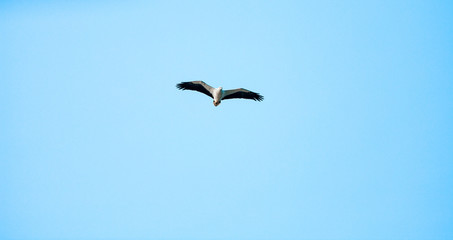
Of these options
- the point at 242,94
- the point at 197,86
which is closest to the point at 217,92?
the point at 197,86

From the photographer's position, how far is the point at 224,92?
2759cm

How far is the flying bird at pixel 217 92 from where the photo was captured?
2711 cm

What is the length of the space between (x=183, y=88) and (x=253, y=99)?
4638 millimetres

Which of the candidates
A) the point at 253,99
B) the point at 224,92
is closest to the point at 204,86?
the point at 224,92

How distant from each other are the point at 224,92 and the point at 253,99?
2.12 meters

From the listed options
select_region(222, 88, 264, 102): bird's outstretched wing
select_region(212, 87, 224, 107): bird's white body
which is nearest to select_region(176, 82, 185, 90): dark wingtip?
select_region(212, 87, 224, 107): bird's white body

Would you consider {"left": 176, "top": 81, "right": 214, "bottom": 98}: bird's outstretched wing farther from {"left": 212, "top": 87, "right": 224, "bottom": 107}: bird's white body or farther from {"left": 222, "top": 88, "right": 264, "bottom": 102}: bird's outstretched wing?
{"left": 222, "top": 88, "right": 264, "bottom": 102}: bird's outstretched wing

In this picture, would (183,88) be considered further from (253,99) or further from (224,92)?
(253,99)

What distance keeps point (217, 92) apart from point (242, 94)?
2229 millimetres

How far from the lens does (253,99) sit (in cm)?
2845

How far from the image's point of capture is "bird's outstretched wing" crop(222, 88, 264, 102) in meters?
27.9

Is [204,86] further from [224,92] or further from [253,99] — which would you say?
[253,99]

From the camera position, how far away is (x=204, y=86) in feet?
90.1

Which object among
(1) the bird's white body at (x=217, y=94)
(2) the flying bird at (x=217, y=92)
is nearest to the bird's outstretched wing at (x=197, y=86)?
(2) the flying bird at (x=217, y=92)
